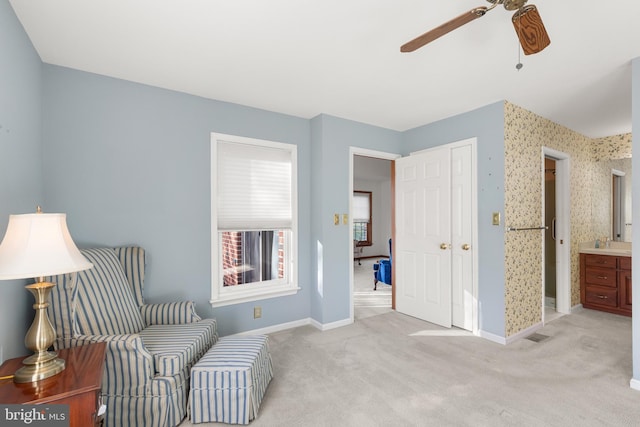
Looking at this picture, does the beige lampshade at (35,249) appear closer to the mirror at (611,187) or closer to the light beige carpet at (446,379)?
the light beige carpet at (446,379)

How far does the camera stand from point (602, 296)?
13.4 ft

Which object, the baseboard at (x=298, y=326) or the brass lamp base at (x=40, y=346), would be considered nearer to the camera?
the brass lamp base at (x=40, y=346)

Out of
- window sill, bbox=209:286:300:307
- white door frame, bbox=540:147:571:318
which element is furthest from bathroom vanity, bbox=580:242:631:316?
window sill, bbox=209:286:300:307

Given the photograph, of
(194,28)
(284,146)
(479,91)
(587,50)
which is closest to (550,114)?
(479,91)

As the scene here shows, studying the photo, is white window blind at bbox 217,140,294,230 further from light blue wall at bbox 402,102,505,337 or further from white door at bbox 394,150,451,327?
light blue wall at bbox 402,102,505,337

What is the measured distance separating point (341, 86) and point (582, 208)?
3.92 metres

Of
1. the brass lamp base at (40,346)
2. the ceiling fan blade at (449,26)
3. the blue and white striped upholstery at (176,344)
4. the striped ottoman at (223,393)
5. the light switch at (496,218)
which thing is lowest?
the striped ottoman at (223,393)

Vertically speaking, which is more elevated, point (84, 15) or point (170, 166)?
point (84, 15)

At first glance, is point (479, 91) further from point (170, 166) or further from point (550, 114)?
point (170, 166)

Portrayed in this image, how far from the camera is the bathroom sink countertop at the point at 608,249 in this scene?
3960 mm

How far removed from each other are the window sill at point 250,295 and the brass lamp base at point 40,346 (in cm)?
165

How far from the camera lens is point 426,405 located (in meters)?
2.11

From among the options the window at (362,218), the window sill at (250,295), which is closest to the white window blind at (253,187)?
the window sill at (250,295)

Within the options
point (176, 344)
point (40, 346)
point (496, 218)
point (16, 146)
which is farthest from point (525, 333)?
point (16, 146)
